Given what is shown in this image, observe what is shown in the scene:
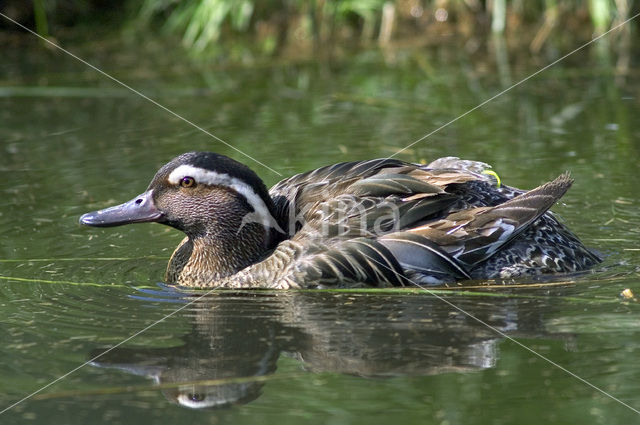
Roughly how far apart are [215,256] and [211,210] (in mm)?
314

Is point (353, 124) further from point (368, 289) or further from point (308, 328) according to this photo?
point (308, 328)

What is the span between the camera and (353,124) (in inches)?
420

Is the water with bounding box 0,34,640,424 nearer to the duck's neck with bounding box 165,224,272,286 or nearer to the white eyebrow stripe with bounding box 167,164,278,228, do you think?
the duck's neck with bounding box 165,224,272,286

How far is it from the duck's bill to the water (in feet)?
1.10

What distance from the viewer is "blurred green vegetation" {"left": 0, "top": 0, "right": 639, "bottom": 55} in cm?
1373

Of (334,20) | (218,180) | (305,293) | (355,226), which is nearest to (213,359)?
(305,293)

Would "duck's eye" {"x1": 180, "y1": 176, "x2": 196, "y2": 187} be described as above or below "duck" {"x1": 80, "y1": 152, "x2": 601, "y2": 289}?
above

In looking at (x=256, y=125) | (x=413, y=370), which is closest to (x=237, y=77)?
(x=256, y=125)

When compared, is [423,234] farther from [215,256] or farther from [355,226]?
[215,256]

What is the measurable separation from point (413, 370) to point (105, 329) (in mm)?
1857

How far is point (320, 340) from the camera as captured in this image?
5.80 meters

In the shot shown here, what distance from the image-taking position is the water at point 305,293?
506cm

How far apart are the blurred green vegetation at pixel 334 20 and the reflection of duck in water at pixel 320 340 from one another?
7799 millimetres

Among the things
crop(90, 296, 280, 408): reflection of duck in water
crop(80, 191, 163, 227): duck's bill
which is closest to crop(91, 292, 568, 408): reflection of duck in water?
crop(90, 296, 280, 408): reflection of duck in water
